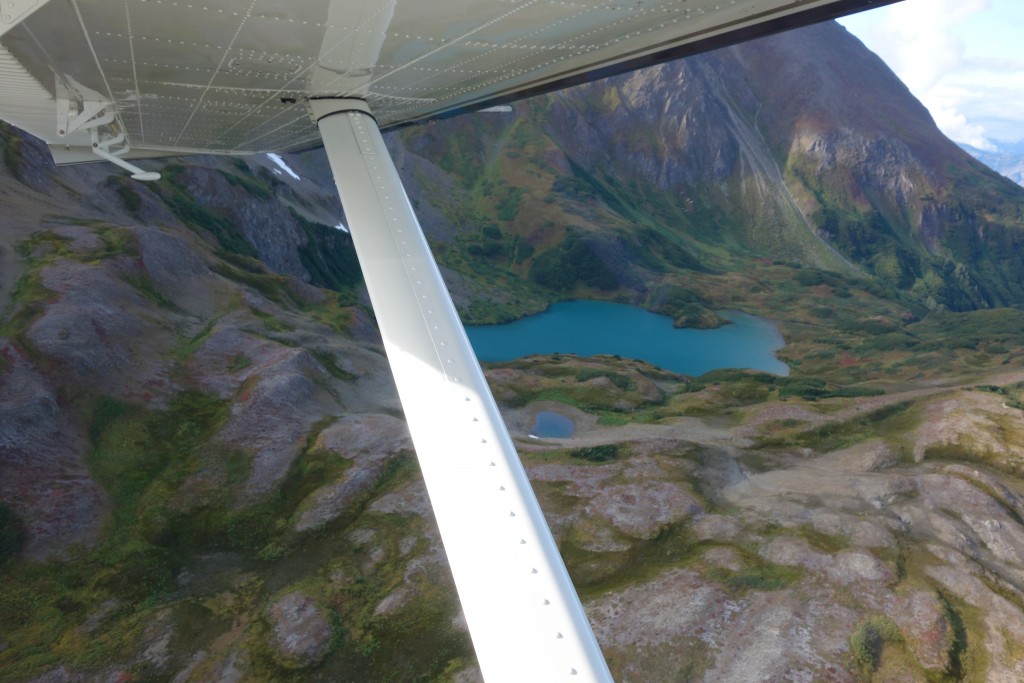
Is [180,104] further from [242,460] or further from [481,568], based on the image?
[242,460]

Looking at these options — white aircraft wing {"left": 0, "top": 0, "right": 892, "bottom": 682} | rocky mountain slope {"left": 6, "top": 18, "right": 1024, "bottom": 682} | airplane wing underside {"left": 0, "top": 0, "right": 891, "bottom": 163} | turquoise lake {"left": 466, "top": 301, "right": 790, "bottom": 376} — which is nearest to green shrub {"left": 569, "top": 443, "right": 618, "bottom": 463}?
rocky mountain slope {"left": 6, "top": 18, "right": 1024, "bottom": 682}

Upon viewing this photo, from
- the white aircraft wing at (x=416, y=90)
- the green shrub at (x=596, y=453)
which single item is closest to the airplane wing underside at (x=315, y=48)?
the white aircraft wing at (x=416, y=90)

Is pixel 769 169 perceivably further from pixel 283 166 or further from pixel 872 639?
pixel 872 639

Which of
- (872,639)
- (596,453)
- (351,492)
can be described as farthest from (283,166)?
(872,639)

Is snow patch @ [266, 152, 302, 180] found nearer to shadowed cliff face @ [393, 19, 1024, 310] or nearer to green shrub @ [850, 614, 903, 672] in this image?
shadowed cliff face @ [393, 19, 1024, 310]

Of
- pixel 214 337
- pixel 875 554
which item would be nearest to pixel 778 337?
pixel 875 554
